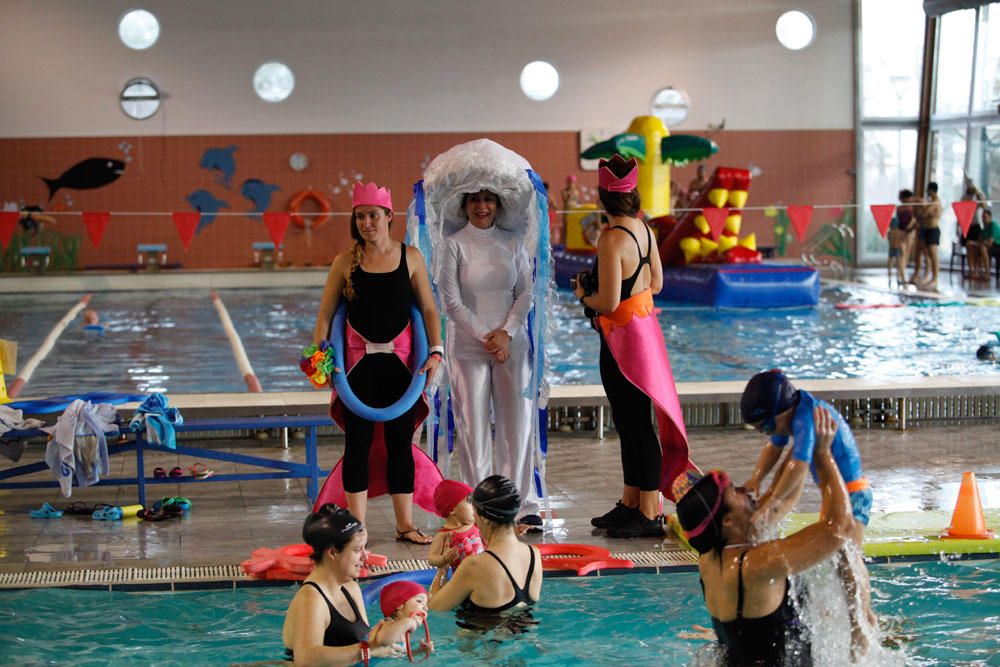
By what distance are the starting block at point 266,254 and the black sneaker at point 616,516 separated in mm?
16350

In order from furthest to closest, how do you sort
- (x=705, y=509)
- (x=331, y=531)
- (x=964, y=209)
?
(x=964, y=209)
(x=331, y=531)
(x=705, y=509)

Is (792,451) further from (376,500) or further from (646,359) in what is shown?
(376,500)

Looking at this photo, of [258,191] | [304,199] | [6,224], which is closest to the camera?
[6,224]

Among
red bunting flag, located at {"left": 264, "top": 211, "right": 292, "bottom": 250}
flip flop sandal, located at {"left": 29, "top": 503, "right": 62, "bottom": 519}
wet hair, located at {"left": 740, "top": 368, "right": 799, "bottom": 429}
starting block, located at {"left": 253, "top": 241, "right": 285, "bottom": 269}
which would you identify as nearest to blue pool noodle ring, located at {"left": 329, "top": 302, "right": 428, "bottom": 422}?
flip flop sandal, located at {"left": 29, "top": 503, "right": 62, "bottom": 519}

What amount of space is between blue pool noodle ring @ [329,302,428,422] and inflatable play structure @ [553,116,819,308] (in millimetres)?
10726

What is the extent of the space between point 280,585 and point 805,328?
954cm

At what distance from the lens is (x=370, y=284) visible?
513 cm

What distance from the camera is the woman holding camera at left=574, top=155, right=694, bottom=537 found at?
5.16 m

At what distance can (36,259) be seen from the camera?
2041 cm

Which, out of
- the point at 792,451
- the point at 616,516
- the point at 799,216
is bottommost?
the point at 616,516

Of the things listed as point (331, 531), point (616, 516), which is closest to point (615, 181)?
point (616, 516)

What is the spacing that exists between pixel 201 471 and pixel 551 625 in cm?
282

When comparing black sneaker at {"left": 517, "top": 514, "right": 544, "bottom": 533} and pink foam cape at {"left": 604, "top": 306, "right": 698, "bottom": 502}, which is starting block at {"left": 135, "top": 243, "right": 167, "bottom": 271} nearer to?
black sneaker at {"left": 517, "top": 514, "right": 544, "bottom": 533}

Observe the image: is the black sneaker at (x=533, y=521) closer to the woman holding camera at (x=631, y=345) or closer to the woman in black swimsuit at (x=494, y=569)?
the woman holding camera at (x=631, y=345)
